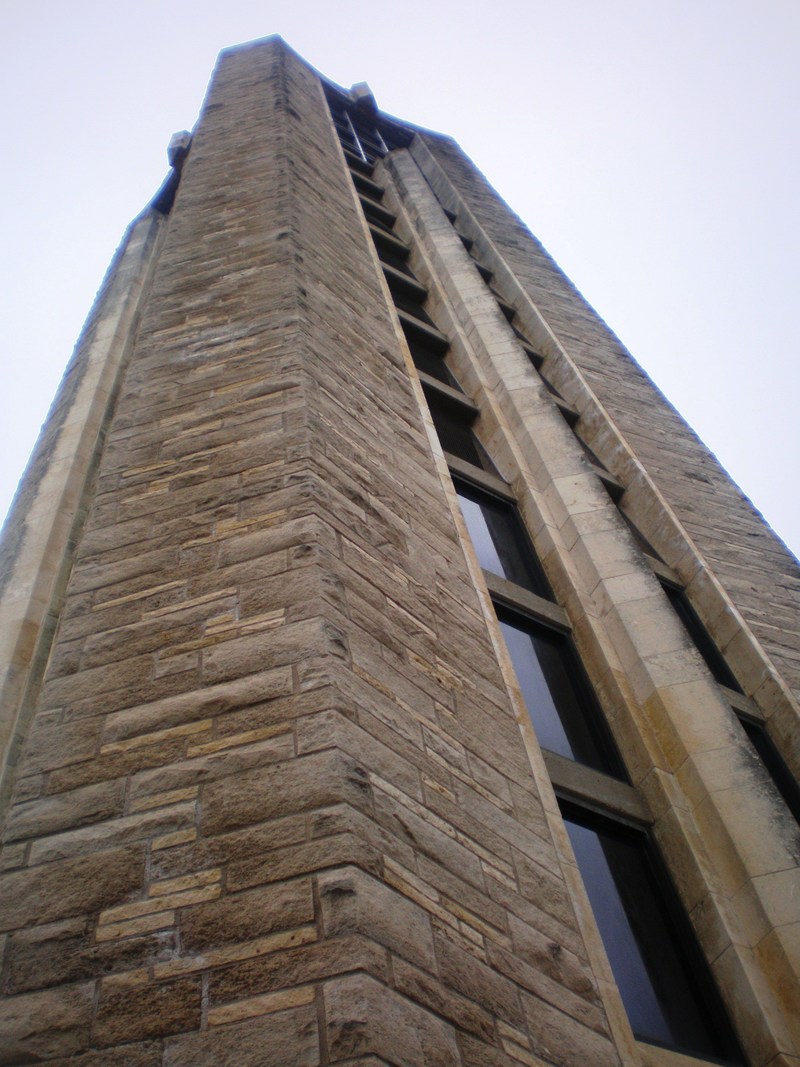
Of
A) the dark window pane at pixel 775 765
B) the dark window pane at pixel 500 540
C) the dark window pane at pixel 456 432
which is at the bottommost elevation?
the dark window pane at pixel 775 765

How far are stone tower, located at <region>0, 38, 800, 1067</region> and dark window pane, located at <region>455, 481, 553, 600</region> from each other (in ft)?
0.12

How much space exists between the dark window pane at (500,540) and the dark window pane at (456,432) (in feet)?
2.90

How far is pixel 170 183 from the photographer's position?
16750 millimetres

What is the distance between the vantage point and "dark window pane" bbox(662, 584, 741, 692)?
8.23 meters

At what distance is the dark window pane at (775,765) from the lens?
23.1 ft

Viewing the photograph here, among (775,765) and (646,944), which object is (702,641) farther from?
(646,944)

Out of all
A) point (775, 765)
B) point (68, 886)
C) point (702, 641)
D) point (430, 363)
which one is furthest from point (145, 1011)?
point (430, 363)

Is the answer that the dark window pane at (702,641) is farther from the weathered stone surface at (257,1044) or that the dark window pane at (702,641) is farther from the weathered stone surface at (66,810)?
the weathered stone surface at (257,1044)

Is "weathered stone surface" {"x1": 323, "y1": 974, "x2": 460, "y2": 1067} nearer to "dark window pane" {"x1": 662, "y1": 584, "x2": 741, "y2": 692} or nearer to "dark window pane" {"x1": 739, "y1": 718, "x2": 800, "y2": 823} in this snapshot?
"dark window pane" {"x1": 739, "y1": 718, "x2": 800, "y2": 823}

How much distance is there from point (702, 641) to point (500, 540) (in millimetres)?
1927

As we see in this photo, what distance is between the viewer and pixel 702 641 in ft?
28.5

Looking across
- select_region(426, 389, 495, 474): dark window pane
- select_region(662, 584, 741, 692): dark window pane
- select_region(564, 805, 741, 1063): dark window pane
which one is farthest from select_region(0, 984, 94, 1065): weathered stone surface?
select_region(426, 389, 495, 474): dark window pane

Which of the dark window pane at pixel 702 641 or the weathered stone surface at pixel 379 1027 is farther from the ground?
the dark window pane at pixel 702 641

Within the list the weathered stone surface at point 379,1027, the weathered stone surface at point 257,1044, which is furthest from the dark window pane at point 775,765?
the weathered stone surface at point 257,1044
